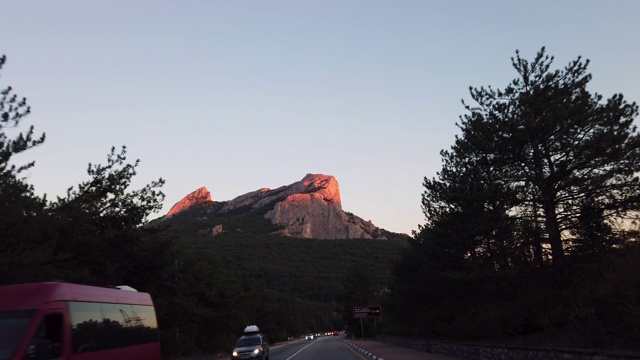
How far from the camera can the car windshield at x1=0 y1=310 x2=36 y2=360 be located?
971 centimetres

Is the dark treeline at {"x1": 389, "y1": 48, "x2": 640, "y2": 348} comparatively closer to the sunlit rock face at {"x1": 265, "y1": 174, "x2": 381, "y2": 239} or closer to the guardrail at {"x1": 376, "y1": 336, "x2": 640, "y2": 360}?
the guardrail at {"x1": 376, "y1": 336, "x2": 640, "y2": 360}

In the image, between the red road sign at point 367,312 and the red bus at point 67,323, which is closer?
the red bus at point 67,323

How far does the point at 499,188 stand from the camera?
25.4 metres

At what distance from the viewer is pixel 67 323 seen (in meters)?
11.4

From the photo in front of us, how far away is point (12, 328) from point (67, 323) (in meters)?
1.33

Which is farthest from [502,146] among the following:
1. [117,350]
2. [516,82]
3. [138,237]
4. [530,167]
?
[117,350]

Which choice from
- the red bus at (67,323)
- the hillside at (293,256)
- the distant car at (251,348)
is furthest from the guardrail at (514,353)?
the hillside at (293,256)

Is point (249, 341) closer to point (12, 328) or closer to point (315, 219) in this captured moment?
point (12, 328)

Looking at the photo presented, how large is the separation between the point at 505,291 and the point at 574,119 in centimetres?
1047

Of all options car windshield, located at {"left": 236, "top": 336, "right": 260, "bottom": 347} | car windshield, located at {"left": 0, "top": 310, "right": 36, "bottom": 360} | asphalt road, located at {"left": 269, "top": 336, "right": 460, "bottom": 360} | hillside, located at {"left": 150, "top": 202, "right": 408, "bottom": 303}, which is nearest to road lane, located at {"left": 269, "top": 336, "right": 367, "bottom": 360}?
asphalt road, located at {"left": 269, "top": 336, "right": 460, "bottom": 360}

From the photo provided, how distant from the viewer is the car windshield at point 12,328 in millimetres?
9711

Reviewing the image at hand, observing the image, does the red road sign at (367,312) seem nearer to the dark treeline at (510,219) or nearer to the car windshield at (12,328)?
the dark treeline at (510,219)

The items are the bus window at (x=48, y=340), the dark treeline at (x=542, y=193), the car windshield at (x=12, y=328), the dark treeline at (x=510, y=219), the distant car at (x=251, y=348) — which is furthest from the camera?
the distant car at (x=251, y=348)

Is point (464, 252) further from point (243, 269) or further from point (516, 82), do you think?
point (243, 269)
